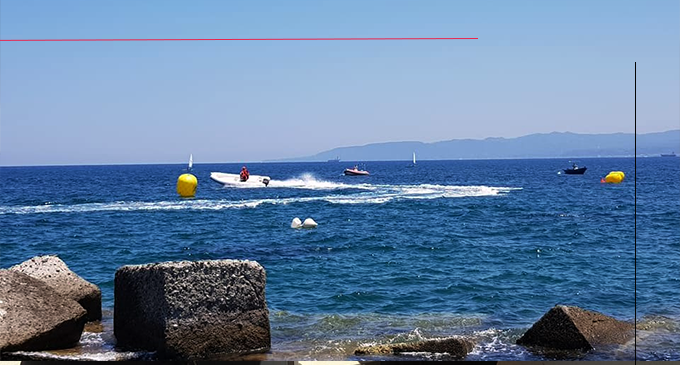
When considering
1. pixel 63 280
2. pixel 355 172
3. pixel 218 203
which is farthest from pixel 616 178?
pixel 63 280

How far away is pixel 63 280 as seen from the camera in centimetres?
932

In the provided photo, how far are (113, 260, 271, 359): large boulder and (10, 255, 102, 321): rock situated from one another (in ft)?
4.51

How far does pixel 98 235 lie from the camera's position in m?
23.9

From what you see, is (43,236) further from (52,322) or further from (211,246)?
(52,322)

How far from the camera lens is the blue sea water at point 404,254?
33.9 ft

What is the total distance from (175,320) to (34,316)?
4.62ft

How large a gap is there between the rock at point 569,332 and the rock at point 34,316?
4813 millimetres

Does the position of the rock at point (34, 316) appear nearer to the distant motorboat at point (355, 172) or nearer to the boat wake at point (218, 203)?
the boat wake at point (218, 203)

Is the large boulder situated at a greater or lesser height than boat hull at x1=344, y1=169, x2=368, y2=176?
greater

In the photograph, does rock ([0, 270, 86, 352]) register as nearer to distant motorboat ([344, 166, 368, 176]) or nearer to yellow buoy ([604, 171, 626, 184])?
yellow buoy ([604, 171, 626, 184])

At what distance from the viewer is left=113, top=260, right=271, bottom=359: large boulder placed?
7641 mm

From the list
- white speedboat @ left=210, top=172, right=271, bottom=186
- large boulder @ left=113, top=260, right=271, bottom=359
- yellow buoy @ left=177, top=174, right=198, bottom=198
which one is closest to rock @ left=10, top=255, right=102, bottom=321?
large boulder @ left=113, top=260, right=271, bottom=359

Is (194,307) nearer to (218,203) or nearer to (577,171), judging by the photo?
(218,203)

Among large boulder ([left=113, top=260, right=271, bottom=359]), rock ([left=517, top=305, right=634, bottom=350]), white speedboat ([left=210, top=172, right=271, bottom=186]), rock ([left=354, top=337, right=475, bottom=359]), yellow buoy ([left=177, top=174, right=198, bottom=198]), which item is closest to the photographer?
large boulder ([left=113, top=260, right=271, bottom=359])
